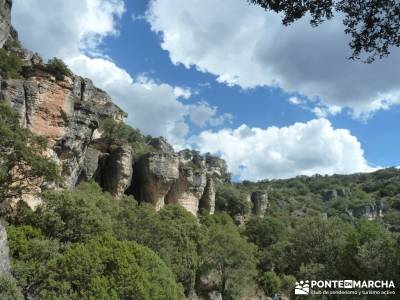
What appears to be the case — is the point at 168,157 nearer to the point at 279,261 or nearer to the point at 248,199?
the point at 279,261

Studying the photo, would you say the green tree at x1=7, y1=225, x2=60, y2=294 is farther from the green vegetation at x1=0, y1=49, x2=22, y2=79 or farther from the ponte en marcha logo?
the ponte en marcha logo

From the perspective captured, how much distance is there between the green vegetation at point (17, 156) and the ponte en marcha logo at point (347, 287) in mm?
20582

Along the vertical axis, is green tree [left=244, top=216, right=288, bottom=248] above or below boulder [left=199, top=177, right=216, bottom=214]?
below

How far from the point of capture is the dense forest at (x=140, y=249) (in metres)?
26.2

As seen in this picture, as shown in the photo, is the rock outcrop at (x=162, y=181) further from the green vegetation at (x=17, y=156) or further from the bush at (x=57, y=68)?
the green vegetation at (x=17, y=156)

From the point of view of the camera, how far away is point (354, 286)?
29906 millimetres

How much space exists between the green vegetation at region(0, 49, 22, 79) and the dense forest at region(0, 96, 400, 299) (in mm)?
11507

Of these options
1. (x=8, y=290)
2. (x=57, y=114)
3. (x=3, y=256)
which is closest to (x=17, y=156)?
(x=3, y=256)

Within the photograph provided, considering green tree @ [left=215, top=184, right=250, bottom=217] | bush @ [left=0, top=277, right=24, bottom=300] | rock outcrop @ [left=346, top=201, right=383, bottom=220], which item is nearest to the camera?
bush @ [left=0, top=277, right=24, bottom=300]

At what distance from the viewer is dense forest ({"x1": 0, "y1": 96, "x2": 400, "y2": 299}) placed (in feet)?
85.9

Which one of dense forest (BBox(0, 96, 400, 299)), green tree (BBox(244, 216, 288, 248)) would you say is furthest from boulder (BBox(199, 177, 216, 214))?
green tree (BBox(244, 216, 288, 248))

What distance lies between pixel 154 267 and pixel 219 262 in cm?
2650

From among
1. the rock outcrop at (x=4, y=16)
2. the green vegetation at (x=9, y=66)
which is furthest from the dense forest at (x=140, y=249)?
the rock outcrop at (x=4, y=16)

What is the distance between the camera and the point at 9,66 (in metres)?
42.8
